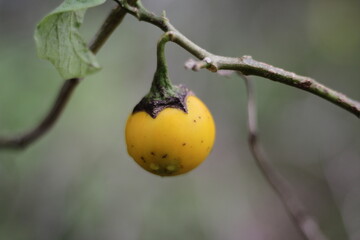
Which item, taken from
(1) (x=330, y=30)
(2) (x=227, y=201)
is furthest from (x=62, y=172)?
(1) (x=330, y=30)

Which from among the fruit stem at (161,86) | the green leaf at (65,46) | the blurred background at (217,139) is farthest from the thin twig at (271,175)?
the blurred background at (217,139)

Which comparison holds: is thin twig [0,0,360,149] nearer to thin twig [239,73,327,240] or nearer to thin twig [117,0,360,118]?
thin twig [117,0,360,118]

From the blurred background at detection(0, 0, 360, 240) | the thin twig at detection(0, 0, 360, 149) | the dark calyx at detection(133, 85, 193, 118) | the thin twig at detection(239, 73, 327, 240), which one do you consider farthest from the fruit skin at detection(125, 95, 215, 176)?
the blurred background at detection(0, 0, 360, 240)

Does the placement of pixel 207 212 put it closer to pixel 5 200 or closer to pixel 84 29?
pixel 5 200

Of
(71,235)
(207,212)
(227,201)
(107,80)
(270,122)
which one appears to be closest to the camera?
(71,235)

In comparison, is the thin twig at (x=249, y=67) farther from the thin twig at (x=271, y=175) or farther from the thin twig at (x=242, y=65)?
the thin twig at (x=271, y=175)

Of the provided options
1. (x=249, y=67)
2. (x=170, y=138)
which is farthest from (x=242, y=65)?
(x=170, y=138)
